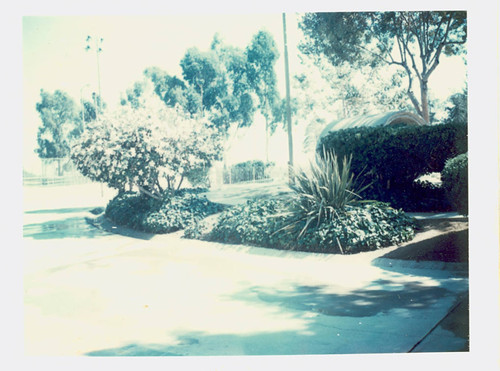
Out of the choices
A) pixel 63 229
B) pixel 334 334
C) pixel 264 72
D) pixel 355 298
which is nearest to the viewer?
pixel 334 334

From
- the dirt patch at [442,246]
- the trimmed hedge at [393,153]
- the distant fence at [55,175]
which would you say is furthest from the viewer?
the trimmed hedge at [393,153]

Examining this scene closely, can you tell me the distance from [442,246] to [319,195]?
147 centimetres

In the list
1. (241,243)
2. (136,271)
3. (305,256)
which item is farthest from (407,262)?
(136,271)

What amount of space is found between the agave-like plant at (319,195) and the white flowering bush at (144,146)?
1.83 metres

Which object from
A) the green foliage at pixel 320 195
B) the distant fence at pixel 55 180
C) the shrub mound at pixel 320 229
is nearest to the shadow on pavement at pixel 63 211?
the distant fence at pixel 55 180

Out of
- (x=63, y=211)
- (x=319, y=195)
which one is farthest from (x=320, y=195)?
(x=63, y=211)

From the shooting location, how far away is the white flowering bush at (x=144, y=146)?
6.63m

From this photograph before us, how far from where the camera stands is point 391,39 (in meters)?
5.57

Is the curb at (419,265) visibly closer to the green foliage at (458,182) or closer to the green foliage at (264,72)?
the green foliage at (458,182)

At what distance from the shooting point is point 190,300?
167 inches

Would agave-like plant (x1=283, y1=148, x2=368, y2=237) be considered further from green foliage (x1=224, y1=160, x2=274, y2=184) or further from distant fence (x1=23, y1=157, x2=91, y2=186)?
distant fence (x1=23, y1=157, x2=91, y2=186)

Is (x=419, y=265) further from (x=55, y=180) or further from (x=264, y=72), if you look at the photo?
(x=55, y=180)

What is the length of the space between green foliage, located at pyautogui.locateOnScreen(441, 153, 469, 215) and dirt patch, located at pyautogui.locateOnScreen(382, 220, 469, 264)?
0.99 feet

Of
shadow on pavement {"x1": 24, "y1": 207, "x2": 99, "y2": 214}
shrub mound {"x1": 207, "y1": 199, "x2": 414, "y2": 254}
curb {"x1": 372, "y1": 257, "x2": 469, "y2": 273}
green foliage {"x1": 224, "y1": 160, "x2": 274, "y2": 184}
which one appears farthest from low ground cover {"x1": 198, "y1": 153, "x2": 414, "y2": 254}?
shadow on pavement {"x1": 24, "y1": 207, "x2": 99, "y2": 214}
